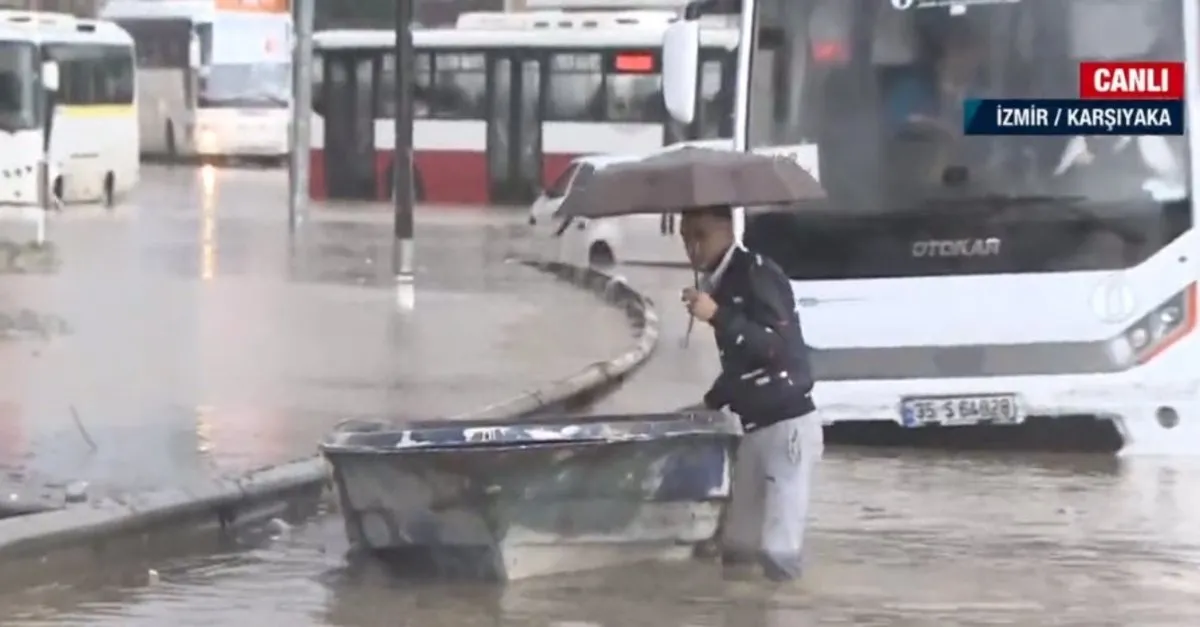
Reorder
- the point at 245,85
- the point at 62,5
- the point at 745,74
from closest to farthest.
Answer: the point at 745,74 → the point at 245,85 → the point at 62,5

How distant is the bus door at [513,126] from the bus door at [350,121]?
7.01 feet

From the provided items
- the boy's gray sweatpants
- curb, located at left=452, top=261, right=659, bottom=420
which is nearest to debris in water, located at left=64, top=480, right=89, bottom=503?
curb, located at left=452, top=261, right=659, bottom=420

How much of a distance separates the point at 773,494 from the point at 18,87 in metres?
31.3

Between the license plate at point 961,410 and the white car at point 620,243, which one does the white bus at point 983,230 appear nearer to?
the license plate at point 961,410

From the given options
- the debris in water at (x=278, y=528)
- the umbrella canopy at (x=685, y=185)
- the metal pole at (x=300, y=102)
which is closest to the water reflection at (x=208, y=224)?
the metal pole at (x=300, y=102)

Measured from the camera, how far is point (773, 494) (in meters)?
9.04

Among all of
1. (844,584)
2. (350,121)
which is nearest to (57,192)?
(350,121)

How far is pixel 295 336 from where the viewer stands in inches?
730

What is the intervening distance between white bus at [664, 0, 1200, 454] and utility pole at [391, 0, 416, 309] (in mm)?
9768

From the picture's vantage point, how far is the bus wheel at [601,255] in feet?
99.7

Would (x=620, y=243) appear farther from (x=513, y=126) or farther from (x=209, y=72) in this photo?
(x=209, y=72)

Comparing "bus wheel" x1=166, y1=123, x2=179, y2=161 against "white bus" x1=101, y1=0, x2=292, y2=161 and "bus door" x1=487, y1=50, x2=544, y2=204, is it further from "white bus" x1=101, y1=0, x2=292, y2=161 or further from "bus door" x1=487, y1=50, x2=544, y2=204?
"bus door" x1=487, y1=50, x2=544, y2=204

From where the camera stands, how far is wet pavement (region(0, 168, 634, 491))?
492 inches

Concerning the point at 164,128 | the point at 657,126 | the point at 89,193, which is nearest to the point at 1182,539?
the point at 657,126
